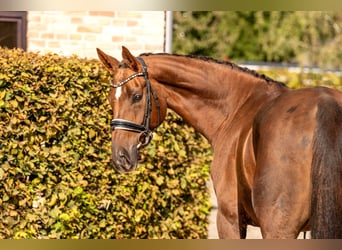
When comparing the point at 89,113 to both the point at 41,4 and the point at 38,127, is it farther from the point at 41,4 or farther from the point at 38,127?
the point at 41,4

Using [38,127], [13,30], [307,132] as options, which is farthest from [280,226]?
[13,30]

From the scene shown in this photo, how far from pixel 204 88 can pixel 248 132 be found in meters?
0.79

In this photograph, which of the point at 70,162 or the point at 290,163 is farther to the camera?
the point at 70,162

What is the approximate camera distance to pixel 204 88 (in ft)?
13.5

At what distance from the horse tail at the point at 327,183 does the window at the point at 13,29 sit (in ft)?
16.3

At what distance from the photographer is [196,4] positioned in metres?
1.31

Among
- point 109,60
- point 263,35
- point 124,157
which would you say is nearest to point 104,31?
point 109,60

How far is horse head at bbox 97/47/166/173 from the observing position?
11.9ft

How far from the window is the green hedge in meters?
1.90

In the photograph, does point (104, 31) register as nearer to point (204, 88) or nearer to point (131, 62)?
point (204, 88)

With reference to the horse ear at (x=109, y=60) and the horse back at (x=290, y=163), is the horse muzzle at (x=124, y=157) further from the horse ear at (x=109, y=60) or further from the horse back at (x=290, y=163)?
the horse back at (x=290, y=163)

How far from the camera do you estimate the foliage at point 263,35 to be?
16.9 m

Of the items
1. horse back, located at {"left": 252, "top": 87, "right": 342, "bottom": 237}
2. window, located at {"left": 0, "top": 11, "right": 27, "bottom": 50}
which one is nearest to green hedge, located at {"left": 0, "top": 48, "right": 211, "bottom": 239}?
window, located at {"left": 0, "top": 11, "right": 27, "bottom": 50}

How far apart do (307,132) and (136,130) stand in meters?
1.17
